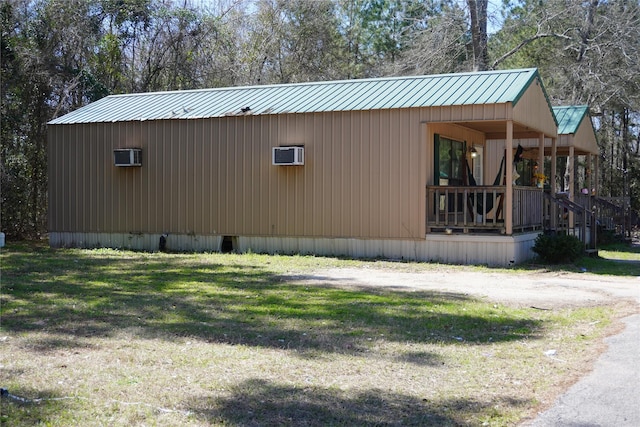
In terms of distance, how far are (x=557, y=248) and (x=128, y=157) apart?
907 cm

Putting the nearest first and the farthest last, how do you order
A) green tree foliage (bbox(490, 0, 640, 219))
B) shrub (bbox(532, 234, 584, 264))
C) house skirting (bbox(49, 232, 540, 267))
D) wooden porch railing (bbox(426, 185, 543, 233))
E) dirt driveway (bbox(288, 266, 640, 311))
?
dirt driveway (bbox(288, 266, 640, 311)) → shrub (bbox(532, 234, 584, 264)) → house skirting (bbox(49, 232, 540, 267)) → wooden porch railing (bbox(426, 185, 543, 233)) → green tree foliage (bbox(490, 0, 640, 219))

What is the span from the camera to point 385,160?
553 inches

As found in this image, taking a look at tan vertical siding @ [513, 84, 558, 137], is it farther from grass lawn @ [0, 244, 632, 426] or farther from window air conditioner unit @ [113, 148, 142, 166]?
window air conditioner unit @ [113, 148, 142, 166]

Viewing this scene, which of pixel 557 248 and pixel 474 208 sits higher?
pixel 474 208

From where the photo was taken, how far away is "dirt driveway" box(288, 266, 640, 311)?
9094mm

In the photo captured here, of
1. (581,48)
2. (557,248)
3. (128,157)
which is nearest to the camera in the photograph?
(557,248)

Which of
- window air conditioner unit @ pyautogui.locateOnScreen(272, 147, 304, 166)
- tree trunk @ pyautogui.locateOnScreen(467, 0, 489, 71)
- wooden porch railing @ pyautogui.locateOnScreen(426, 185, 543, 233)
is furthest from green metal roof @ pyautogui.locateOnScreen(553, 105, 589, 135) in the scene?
window air conditioner unit @ pyautogui.locateOnScreen(272, 147, 304, 166)

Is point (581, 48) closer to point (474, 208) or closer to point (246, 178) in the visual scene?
point (474, 208)

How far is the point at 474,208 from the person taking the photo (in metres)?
13.7

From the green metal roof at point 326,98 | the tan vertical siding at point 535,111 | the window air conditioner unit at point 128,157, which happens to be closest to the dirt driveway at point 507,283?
the tan vertical siding at point 535,111

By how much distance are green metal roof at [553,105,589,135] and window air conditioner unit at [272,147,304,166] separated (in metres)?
7.21

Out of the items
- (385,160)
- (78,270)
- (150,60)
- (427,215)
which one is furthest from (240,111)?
(150,60)

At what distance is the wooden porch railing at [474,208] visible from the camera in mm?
13555

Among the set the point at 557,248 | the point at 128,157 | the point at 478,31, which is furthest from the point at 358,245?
the point at 478,31
